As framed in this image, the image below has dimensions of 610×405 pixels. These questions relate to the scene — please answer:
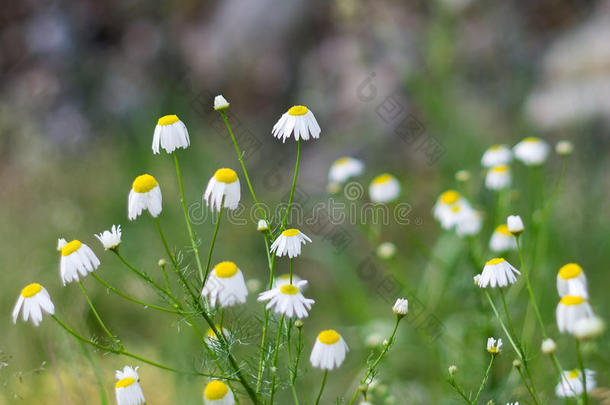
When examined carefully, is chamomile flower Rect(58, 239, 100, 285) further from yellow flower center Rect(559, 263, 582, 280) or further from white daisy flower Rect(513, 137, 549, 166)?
white daisy flower Rect(513, 137, 549, 166)

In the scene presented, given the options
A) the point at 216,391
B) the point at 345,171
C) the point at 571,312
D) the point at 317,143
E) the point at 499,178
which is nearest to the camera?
the point at 571,312

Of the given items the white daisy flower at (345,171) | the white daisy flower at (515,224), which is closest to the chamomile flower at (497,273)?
the white daisy flower at (515,224)

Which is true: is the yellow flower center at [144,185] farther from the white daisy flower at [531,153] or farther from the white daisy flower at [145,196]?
the white daisy flower at [531,153]

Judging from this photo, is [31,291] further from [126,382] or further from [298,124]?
[298,124]

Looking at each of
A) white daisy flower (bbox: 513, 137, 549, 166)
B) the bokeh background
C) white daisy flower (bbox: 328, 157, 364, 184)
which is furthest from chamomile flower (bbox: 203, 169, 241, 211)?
white daisy flower (bbox: 513, 137, 549, 166)

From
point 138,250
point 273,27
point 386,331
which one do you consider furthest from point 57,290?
point 273,27

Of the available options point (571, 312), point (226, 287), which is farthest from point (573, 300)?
point (226, 287)
